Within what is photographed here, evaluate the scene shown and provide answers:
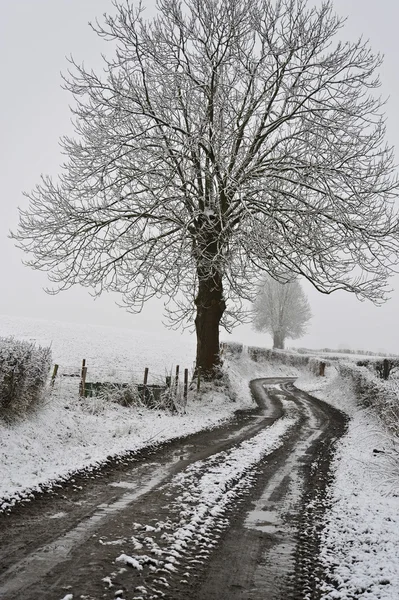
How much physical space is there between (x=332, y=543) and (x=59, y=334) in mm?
32937

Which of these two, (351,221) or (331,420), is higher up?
(351,221)

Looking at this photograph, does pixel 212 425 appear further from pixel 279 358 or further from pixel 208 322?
pixel 279 358

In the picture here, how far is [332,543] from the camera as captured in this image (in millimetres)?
5199

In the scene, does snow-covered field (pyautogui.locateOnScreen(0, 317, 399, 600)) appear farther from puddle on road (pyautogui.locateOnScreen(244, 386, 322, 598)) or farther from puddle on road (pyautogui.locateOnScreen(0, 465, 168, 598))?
puddle on road (pyautogui.locateOnScreen(0, 465, 168, 598))

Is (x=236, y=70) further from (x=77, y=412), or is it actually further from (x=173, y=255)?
(x=77, y=412)

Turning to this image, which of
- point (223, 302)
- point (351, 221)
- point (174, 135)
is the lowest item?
point (223, 302)

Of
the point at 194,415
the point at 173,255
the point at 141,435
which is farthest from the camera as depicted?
the point at 173,255

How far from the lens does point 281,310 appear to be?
56188 millimetres

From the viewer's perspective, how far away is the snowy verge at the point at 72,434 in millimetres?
6926

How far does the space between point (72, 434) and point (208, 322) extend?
8388 mm

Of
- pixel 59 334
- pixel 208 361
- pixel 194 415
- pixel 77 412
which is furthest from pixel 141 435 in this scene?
pixel 59 334

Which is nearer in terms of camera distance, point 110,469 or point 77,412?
point 110,469

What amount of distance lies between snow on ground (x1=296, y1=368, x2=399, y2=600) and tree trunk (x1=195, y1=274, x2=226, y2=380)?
291 inches

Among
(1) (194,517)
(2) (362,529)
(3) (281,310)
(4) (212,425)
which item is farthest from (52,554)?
(3) (281,310)
